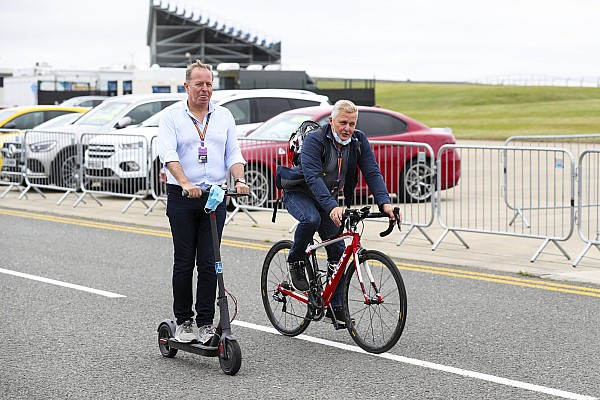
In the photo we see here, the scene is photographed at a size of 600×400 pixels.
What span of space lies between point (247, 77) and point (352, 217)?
35987 mm

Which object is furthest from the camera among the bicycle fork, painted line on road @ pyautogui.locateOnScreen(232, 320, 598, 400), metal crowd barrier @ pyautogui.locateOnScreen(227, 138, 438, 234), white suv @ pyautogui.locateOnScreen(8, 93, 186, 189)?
white suv @ pyautogui.locateOnScreen(8, 93, 186, 189)

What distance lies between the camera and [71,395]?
5.92 m

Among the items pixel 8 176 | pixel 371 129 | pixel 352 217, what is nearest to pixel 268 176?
pixel 371 129

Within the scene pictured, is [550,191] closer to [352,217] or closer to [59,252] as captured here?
[59,252]

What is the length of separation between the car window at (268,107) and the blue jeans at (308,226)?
11527mm

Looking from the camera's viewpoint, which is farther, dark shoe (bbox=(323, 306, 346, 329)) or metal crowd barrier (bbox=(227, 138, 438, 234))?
metal crowd barrier (bbox=(227, 138, 438, 234))

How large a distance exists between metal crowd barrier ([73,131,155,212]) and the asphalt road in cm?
578

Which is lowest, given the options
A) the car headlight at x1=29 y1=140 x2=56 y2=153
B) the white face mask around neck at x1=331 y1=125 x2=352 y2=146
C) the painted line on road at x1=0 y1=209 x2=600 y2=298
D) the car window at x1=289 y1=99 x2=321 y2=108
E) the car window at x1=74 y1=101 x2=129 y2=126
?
the painted line on road at x1=0 y1=209 x2=600 y2=298

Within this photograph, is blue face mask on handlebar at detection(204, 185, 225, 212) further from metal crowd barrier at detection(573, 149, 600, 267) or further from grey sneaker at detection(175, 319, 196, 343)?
metal crowd barrier at detection(573, 149, 600, 267)

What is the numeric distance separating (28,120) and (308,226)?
57.3 ft

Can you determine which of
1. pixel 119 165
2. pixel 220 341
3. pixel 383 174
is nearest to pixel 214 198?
pixel 220 341

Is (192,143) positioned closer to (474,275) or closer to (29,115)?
(474,275)

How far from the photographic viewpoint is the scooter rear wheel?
6805 mm

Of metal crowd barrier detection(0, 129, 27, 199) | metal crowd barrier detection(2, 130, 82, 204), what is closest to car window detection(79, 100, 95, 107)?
metal crowd barrier detection(0, 129, 27, 199)
